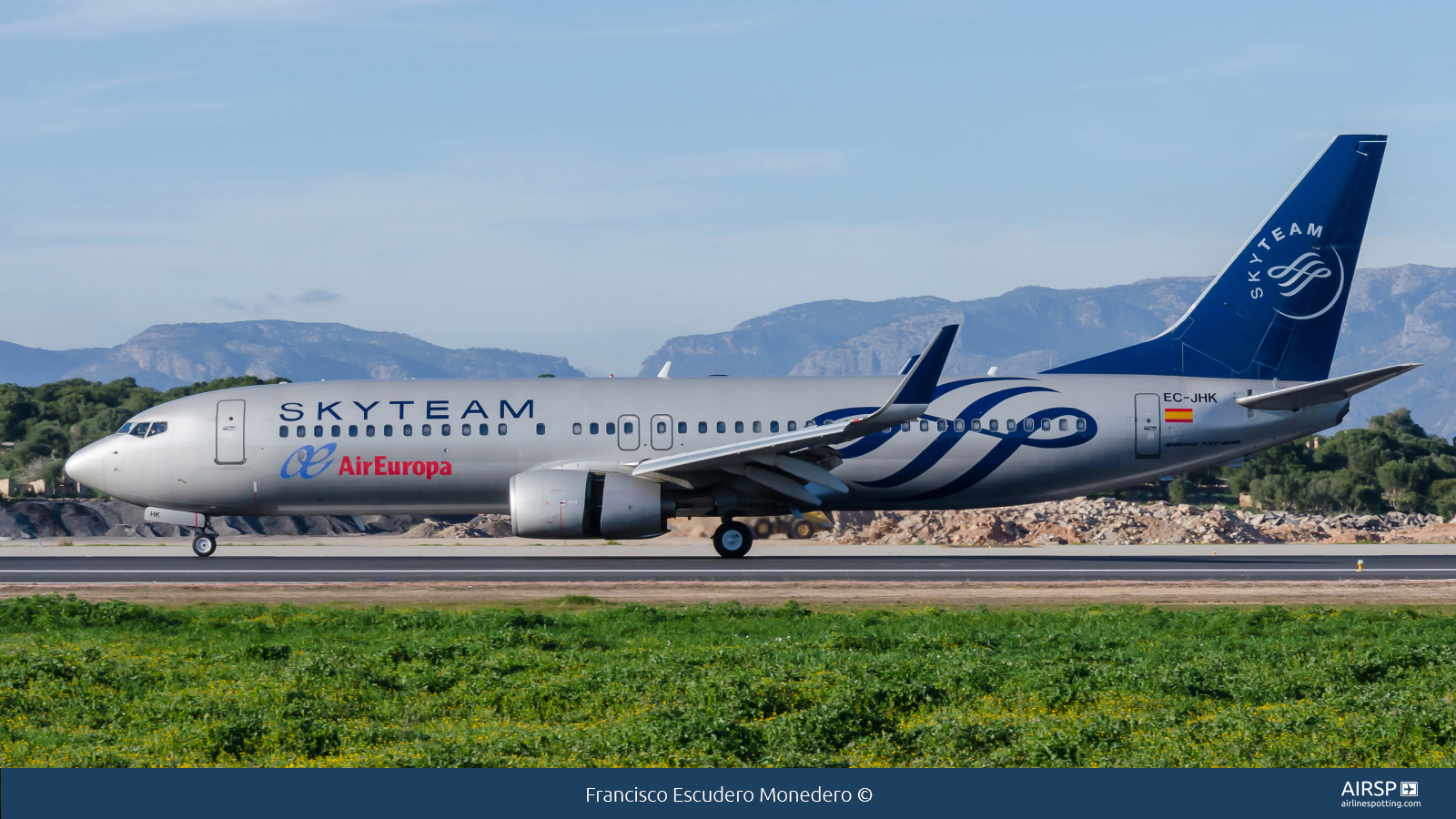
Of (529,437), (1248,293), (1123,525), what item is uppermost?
(1248,293)

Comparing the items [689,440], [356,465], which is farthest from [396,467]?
[689,440]

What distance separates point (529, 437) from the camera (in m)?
29.3

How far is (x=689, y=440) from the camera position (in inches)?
1150

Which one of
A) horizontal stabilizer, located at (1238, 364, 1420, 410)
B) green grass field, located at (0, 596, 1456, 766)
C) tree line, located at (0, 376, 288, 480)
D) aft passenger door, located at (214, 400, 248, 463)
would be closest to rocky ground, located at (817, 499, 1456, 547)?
horizontal stabilizer, located at (1238, 364, 1420, 410)

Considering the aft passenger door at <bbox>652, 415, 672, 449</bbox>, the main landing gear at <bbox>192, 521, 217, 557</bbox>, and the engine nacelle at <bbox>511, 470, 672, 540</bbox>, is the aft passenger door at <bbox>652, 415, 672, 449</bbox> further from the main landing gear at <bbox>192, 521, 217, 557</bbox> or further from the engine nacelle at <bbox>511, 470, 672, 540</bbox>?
the main landing gear at <bbox>192, 521, 217, 557</bbox>

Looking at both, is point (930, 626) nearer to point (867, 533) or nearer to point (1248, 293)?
point (1248, 293)

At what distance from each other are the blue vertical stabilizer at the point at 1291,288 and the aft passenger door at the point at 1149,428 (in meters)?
1.70

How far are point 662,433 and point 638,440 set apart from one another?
52 centimetres

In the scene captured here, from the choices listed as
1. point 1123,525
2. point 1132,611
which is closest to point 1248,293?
point 1123,525

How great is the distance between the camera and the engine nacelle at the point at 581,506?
1080 inches

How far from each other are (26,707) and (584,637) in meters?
5.92

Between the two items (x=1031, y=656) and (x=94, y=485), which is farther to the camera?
(x=94, y=485)

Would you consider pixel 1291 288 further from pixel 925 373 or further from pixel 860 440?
pixel 860 440

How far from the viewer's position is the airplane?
2923 centimetres
